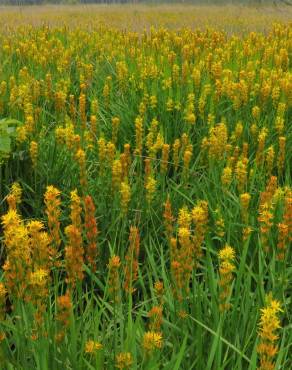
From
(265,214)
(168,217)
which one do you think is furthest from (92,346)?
Answer: (265,214)

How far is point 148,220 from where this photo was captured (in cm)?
252

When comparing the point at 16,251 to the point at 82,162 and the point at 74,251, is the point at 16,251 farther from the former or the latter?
the point at 82,162

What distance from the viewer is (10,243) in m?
1.13

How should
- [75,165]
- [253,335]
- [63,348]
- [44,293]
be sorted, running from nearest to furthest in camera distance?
[44,293]
[63,348]
[253,335]
[75,165]

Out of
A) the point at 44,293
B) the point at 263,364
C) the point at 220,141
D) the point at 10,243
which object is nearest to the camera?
the point at 263,364

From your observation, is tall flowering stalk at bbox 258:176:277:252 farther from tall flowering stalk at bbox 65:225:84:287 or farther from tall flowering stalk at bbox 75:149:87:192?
tall flowering stalk at bbox 75:149:87:192

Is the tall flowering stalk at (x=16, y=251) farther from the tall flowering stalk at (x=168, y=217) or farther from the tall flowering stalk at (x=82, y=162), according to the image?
the tall flowering stalk at (x=82, y=162)

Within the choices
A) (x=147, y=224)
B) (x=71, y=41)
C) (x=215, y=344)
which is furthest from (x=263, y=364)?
(x=71, y=41)

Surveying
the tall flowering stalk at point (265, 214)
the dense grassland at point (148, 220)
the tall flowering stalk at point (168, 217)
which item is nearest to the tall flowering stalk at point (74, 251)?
the dense grassland at point (148, 220)

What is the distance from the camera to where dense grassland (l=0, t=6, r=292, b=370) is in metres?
1.35

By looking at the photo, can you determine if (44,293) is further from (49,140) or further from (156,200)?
(49,140)

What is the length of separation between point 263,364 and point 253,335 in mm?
764

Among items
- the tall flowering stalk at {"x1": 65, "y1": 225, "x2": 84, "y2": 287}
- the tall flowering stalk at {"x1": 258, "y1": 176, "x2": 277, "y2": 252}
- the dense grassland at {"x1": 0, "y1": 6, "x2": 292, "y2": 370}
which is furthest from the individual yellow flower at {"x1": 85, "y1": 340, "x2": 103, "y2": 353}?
the tall flowering stalk at {"x1": 258, "y1": 176, "x2": 277, "y2": 252}

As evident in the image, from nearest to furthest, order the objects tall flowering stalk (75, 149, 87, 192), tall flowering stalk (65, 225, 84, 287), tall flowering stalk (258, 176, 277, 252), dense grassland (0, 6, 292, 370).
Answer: tall flowering stalk (65, 225, 84, 287) → dense grassland (0, 6, 292, 370) → tall flowering stalk (258, 176, 277, 252) → tall flowering stalk (75, 149, 87, 192)
